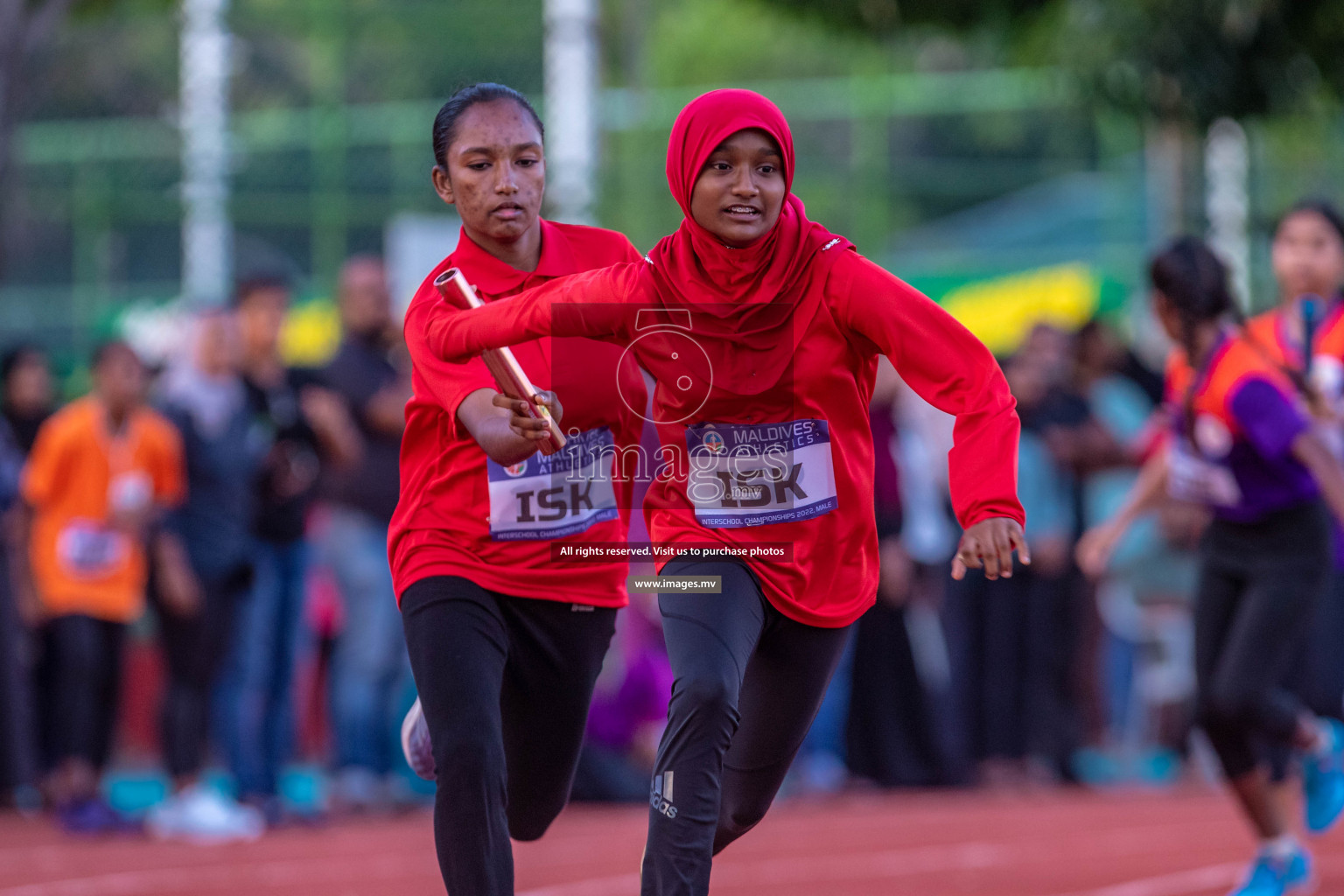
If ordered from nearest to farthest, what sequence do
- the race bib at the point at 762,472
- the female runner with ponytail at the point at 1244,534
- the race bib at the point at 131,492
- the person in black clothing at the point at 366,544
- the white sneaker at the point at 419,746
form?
the race bib at the point at 762,472, the white sneaker at the point at 419,746, the female runner with ponytail at the point at 1244,534, the race bib at the point at 131,492, the person in black clothing at the point at 366,544

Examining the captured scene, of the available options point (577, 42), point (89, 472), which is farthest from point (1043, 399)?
point (89, 472)

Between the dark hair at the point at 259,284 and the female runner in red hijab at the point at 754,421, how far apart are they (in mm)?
5393

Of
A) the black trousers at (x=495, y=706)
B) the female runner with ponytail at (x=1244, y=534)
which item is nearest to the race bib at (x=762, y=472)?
the black trousers at (x=495, y=706)

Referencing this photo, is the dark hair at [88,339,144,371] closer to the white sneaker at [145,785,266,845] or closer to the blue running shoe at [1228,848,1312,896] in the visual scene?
the white sneaker at [145,785,266,845]

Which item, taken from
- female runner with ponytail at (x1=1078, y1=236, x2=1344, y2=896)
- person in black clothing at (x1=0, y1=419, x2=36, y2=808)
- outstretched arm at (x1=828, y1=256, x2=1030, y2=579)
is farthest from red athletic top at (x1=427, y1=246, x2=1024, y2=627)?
person in black clothing at (x1=0, y1=419, x2=36, y2=808)

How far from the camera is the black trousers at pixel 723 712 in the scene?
423cm

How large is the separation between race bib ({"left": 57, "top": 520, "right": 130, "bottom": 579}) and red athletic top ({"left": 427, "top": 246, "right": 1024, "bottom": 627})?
19.3ft

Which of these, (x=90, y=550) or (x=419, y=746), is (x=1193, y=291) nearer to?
(x=419, y=746)

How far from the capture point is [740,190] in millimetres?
4355

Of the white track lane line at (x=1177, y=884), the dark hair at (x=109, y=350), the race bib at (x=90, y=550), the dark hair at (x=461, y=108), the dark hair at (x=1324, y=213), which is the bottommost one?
the white track lane line at (x=1177, y=884)

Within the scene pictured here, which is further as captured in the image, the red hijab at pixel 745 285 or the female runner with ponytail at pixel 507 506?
the female runner with ponytail at pixel 507 506

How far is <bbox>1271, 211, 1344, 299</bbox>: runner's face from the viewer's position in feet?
25.2

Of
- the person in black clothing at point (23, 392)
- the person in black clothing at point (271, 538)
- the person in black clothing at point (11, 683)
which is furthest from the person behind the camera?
the person in black clothing at point (23, 392)

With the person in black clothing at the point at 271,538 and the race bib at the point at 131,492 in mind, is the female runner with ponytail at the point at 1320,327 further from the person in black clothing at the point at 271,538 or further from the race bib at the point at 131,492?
the race bib at the point at 131,492
